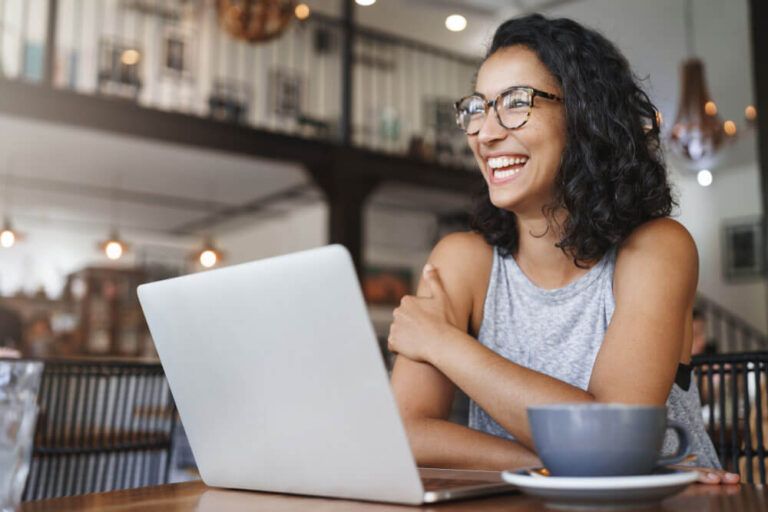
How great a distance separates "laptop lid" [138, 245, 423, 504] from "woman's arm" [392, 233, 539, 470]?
0.31 meters

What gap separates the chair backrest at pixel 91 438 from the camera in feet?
5.17

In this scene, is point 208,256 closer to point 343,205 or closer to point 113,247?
point 113,247

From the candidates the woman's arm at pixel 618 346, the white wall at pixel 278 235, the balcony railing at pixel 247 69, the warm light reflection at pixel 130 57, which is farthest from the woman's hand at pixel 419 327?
the white wall at pixel 278 235

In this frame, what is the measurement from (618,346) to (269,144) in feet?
20.6

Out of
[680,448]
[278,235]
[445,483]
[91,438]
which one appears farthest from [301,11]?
[680,448]

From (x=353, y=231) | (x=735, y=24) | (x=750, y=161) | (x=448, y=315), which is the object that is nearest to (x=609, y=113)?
(x=448, y=315)

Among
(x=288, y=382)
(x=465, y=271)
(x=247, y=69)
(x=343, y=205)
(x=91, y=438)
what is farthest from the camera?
(x=247, y=69)

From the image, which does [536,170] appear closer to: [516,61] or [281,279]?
[516,61]

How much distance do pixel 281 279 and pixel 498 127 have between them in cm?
67

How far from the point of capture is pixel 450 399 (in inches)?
50.1

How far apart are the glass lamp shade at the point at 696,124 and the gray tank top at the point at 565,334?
177 inches

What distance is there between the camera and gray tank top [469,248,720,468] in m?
1.29

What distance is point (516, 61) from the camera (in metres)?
1.34

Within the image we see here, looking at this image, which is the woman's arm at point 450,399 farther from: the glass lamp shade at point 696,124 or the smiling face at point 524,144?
the glass lamp shade at point 696,124
